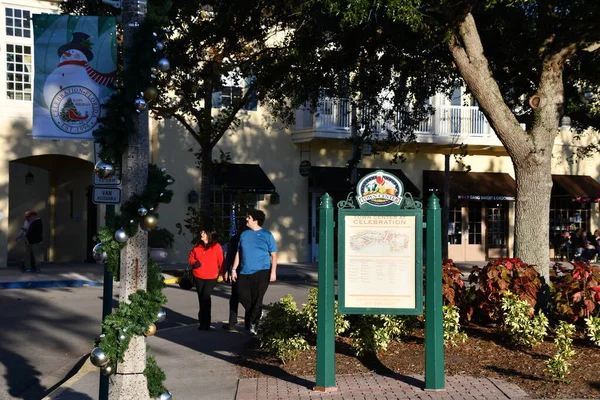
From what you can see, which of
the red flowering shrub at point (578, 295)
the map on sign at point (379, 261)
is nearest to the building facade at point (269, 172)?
the red flowering shrub at point (578, 295)

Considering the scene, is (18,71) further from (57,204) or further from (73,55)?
(73,55)

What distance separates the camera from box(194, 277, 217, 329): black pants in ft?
40.2

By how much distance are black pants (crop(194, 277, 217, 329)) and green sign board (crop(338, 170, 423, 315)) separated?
4.39 metres

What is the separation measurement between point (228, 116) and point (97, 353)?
16426 millimetres

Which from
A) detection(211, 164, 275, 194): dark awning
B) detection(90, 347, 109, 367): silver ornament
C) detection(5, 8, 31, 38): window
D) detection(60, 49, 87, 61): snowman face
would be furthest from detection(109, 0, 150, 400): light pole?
detection(211, 164, 275, 194): dark awning

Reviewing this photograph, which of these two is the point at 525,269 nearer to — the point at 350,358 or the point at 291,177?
the point at 350,358

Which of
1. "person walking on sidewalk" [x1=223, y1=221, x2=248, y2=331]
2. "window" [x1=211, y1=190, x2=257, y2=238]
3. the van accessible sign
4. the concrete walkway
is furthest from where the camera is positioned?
Result: "window" [x1=211, y1=190, x2=257, y2=238]

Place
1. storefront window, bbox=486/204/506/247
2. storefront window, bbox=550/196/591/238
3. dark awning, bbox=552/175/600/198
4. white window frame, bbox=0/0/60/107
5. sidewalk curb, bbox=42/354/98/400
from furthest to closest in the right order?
1. storefront window, bbox=550/196/591/238
2. storefront window, bbox=486/204/506/247
3. dark awning, bbox=552/175/600/198
4. white window frame, bbox=0/0/60/107
5. sidewalk curb, bbox=42/354/98/400

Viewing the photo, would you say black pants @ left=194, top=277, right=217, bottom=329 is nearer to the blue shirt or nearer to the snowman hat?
the blue shirt

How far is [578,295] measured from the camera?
31.3ft

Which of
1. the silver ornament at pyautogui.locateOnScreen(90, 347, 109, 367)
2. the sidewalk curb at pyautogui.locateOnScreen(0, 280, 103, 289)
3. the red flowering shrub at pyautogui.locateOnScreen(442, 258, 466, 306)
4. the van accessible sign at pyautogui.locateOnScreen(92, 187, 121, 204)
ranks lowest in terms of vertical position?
the sidewalk curb at pyautogui.locateOnScreen(0, 280, 103, 289)

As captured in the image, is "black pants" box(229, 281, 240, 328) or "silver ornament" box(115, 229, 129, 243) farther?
"black pants" box(229, 281, 240, 328)

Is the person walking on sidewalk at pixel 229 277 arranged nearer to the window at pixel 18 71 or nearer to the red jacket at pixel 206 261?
the red jacket at pixel 206 261

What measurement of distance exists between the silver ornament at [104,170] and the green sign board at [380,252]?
2.75 m
